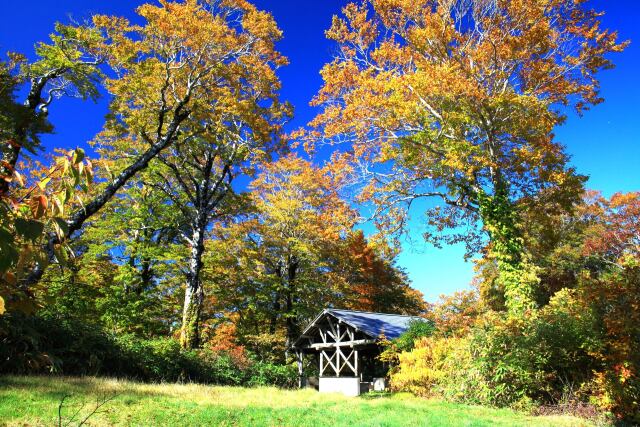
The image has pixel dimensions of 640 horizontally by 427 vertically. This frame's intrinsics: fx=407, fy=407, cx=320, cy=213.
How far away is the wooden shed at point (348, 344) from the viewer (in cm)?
2100

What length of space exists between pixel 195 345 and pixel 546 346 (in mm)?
14019

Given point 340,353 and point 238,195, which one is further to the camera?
point 340,353

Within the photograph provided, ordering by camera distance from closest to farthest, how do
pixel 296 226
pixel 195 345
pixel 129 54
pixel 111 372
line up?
pixel 111 372
pixel 129 54
pixel 195 345
pixel 296 226

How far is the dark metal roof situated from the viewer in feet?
67.8

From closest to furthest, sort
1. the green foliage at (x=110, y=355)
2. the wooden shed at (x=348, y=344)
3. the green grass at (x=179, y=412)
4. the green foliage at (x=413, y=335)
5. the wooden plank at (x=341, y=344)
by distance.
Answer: the green grass at (x=179, y=412), the green foliage at (x=110, y=355), the green foliage at (x=413, y=335), the wooden plank at (x=341, y=344), the wooden shed at (x=348, y=344)

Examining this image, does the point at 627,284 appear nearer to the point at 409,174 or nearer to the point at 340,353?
the point at 409,174

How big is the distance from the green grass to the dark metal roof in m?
9.95

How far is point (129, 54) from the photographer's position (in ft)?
48.1

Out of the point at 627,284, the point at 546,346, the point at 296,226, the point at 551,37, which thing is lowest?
the point at 546,346

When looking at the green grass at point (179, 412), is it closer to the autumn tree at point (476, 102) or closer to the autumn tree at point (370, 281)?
the autumn tree at point (476, 102)

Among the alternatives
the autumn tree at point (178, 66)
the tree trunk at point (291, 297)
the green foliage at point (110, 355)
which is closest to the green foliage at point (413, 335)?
the green foliage at point (110, 355)

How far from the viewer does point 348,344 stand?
21797 mm

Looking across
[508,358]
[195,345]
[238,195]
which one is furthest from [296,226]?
[508,358]

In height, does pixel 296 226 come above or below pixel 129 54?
below
